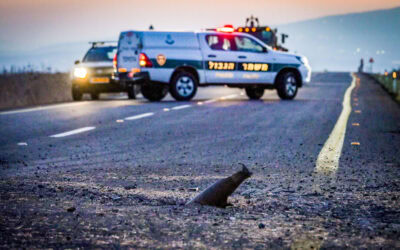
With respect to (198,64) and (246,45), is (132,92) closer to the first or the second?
(198,64)

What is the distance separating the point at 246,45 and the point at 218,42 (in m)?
0.91

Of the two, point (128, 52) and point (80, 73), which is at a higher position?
point (128, 52)

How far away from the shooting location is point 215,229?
409cm

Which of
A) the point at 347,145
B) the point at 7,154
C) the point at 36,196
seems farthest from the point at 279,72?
the point at 36,196

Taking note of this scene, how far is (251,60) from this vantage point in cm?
2077

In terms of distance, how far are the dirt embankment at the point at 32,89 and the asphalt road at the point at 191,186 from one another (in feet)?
36.8

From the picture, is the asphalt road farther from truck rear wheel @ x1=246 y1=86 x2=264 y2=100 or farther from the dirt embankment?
A: the dirt embankment

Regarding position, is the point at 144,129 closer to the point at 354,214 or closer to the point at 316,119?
the point at 316,119

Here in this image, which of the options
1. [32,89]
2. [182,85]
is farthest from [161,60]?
[32,89]

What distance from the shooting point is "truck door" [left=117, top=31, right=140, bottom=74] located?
1980 centimetres

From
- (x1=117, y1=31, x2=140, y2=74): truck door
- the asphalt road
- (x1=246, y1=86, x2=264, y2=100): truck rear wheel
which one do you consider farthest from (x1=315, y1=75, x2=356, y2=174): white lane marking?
(x1=246, y1=86, x2=264, y2=100): truck rear wheel

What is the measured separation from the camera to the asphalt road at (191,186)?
3.96 m

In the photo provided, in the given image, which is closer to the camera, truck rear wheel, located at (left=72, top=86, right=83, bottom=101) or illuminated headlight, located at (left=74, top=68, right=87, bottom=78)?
illuminated headlight, located at (left=74, top=68, right=87, bottom=78)

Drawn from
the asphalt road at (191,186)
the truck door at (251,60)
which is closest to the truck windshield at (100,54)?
the truck door at (251,60)
